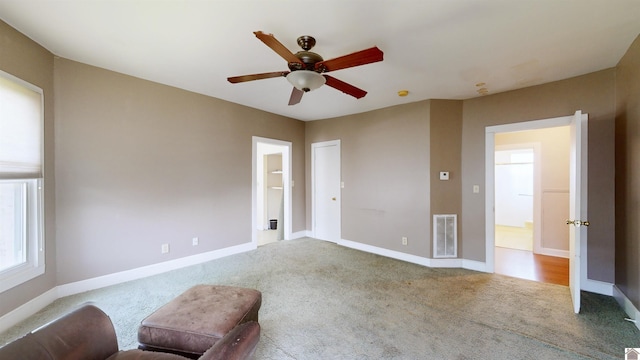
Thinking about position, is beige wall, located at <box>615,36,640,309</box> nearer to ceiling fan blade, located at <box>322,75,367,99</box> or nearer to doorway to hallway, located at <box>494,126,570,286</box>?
doorway to hallway, located at <box>494,126,570,286</box>

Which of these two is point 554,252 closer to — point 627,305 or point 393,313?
point 627,305

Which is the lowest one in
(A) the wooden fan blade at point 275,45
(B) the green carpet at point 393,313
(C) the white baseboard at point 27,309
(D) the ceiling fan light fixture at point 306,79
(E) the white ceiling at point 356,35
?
(B) the green carpet at point 393,313

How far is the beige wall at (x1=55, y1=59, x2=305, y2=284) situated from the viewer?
273cm

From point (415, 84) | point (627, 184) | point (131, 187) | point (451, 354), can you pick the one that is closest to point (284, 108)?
point (415, 84)

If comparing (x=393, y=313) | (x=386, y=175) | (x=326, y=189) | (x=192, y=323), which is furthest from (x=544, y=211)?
(x=192, y=323)

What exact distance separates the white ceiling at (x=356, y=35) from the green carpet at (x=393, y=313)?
8.55 ft

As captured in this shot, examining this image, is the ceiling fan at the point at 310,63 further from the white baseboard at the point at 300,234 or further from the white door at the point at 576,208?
the white baseboard at the point at 300,234

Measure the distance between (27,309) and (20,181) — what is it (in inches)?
47.4

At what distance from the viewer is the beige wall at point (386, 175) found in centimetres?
388

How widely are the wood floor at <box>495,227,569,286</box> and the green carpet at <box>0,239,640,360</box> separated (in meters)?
0.28

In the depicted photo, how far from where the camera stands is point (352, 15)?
1914mm

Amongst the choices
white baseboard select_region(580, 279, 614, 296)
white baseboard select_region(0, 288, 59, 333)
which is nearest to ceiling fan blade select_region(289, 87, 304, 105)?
white baseboard select_region(0, 288, 59, 333)

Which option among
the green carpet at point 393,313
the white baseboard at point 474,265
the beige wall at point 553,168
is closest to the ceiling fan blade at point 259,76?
the green carpet at point 393,313

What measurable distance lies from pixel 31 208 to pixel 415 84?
Answer: 448 centimetres
